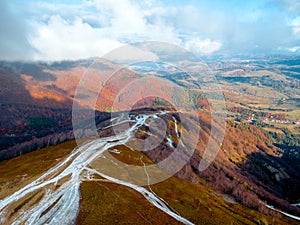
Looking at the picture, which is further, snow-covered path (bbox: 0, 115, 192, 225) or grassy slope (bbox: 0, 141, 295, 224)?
grassy slope (bbox: 0, 141, 295, 224)

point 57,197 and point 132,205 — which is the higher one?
point 57,197

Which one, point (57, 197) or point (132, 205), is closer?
point (132, 205)

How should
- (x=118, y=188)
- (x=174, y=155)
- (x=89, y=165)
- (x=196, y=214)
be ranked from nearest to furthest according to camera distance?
(x=196, y=214), (x=118, y=188), (x=89, y=165), (x=174, y=155)

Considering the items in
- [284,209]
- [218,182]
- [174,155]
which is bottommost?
[284,209]

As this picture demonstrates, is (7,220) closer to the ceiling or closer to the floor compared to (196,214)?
closer to the ceiling

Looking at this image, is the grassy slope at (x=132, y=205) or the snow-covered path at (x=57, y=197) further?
the grassy slope at (x=132, y=205)

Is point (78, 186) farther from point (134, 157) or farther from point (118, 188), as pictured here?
point (134, 157)

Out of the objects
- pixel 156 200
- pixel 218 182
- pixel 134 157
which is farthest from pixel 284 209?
pixel 156 200

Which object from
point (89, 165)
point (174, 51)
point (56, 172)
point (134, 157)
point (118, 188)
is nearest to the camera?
point (174, 51)
